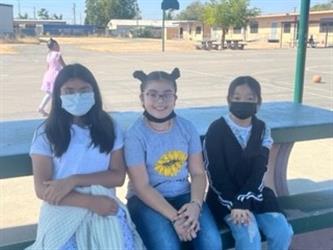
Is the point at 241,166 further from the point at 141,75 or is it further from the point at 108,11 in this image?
the point at 108,11

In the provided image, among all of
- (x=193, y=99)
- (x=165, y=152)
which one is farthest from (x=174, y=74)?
(x=193, y=99)

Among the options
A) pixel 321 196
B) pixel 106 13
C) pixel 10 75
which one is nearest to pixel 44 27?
pixel 106 13

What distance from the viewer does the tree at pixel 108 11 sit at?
80606mm

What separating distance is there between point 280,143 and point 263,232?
114cm

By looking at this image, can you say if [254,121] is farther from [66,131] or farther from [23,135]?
[23,135]

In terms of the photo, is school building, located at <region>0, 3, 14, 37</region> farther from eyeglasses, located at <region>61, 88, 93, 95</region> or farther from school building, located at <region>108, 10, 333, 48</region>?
eyeglasses, located at <region>61, 88, 93, 95</region>

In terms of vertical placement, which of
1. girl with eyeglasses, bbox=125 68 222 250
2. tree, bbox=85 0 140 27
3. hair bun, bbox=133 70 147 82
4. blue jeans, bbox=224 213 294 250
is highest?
tree, bbox=85 0 140 27

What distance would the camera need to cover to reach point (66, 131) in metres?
2.62

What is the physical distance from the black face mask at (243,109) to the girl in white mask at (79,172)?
724 millimetres

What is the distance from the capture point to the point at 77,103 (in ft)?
8.61

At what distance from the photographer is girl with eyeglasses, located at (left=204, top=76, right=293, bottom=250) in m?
2.90

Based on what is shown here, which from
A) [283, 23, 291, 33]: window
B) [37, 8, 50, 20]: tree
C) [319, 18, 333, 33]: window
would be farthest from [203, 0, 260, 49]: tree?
[37, 8, 50, 20]: tree

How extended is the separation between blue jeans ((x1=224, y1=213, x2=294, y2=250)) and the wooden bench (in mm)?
107

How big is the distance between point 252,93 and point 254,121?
19cm
